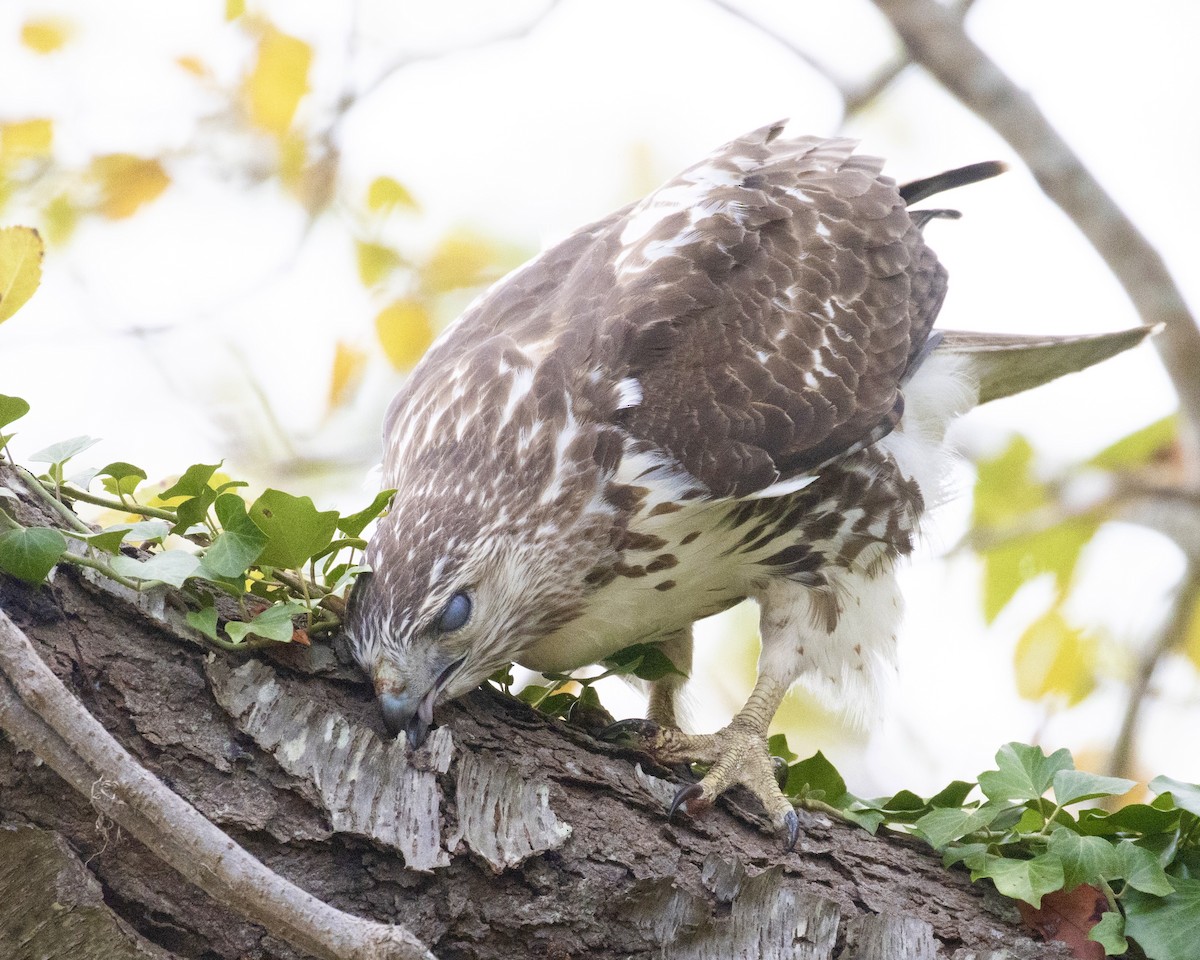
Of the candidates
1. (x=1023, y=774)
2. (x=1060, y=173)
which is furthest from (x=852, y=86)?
(x=1023, y=774)

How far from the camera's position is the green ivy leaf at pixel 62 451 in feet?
8.15

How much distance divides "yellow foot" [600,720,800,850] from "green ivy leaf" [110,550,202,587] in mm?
1271

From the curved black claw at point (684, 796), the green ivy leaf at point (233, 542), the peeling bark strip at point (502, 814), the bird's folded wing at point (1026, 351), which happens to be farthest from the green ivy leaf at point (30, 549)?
the bird's folded wing at point (1026, 351)

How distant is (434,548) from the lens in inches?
124

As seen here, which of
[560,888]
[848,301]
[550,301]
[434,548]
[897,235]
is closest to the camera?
[560,888]

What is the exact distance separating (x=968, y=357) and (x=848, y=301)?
78 centimetres

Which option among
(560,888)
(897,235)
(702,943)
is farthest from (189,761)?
(897,235)

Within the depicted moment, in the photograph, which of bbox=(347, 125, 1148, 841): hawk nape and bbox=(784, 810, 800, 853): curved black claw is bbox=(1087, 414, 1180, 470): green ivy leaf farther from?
bbox=(784, 810, 800, 853): curved black claw

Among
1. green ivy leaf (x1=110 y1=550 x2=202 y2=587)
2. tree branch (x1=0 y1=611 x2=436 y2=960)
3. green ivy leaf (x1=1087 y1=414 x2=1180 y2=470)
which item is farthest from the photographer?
green ivy leaf (x1=1087 y1=414 x2=1180 y2=470)

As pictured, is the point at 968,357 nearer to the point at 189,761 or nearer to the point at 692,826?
the point at 692,826

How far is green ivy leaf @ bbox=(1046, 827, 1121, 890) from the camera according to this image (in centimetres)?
274

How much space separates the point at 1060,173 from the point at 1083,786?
3248 millimetres

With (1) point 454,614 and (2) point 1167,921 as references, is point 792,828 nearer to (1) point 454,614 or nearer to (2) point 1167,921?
(2) point 1167,921

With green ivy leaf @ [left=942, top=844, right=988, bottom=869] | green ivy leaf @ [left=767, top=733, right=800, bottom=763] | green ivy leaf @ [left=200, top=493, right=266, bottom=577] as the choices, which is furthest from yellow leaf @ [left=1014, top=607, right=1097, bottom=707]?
green ivy leaf @ [left=200, top=493, right=266, bottom=577]
